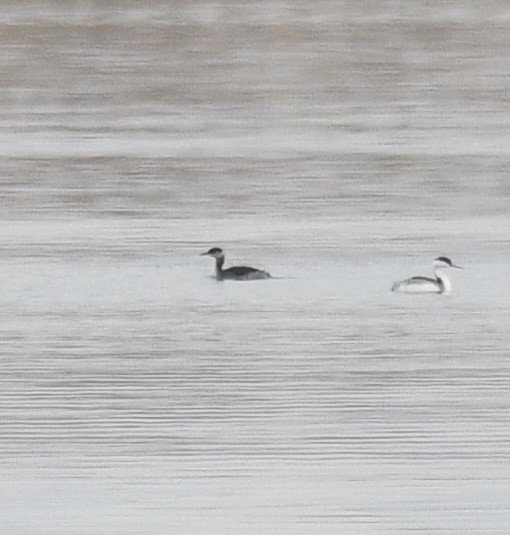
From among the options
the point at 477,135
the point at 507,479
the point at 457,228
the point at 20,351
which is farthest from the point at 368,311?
the point at 477,135

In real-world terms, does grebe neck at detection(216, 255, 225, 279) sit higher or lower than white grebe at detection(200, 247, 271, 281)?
higher

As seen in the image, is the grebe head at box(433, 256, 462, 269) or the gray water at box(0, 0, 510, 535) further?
the grebe head at box(433, 256, 462, 269)

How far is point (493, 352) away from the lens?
27.2ft

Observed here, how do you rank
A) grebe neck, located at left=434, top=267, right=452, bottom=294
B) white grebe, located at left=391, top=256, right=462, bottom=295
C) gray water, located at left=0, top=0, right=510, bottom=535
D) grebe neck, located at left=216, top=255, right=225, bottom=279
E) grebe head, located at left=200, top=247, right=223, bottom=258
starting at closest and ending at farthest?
gray water, located at left=0, top=0, right=510, bottom=535 < white grebe, located at left=391, top=256, right=462, bottom=295 < grebe neck, located at left=434, top=267, right=452, bottom=294 < grebe neck, located at left=216, top=255, right=225, bottom=279 < grebe head, located at left=200, top=247, right=223, bottom=258

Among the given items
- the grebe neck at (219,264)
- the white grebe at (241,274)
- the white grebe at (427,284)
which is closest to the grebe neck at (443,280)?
the white grebe at (427,284)

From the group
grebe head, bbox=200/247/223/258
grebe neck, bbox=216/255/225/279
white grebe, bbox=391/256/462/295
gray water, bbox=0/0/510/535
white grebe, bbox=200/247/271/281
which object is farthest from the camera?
grebe head, bbox=200/247/223/258

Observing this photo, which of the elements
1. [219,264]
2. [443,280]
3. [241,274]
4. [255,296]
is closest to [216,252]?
[219,264]

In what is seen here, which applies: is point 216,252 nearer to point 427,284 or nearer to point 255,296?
point 255,296

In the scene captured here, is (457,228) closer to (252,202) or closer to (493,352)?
(252,202)

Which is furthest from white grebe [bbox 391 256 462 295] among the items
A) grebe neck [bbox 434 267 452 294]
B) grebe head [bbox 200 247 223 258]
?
grebe head [bbox 200 247 223 258]

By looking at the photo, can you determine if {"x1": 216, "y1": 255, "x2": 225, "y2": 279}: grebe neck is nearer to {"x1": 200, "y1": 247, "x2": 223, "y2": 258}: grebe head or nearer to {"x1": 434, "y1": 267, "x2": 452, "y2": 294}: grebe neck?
{"x1": 200, "y1": 247, "x2": 223, "y2": 258}: grebe head

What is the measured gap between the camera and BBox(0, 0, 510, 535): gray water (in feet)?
20.2

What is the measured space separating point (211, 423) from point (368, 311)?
2405 millimetres

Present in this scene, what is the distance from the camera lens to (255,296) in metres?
9.80
